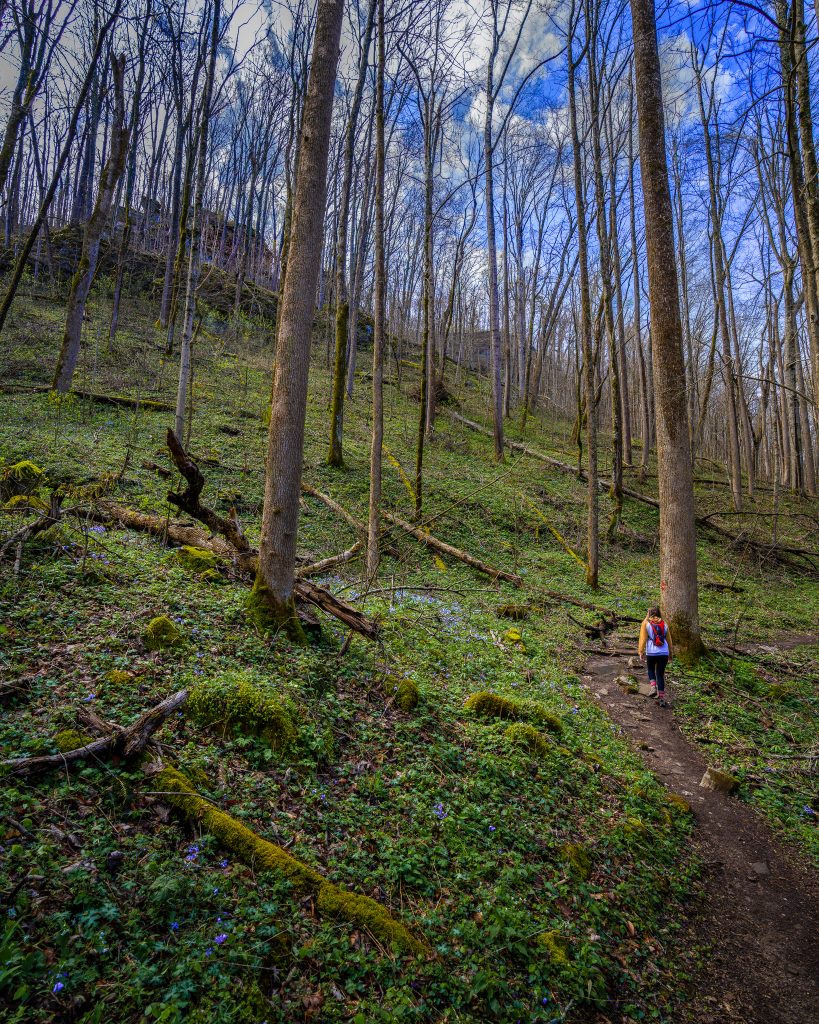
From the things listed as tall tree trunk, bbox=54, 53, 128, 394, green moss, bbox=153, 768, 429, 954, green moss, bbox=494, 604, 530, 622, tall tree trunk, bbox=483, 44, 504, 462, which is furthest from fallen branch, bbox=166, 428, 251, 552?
tall tree trunk, bbox=483, 44, 504, 462

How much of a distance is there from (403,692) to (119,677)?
8.21 feet

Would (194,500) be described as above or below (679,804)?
above

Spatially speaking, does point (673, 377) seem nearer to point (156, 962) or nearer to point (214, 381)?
point (156, 962)

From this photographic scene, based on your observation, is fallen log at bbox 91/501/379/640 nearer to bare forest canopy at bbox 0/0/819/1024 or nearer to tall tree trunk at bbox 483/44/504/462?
bare forest canopy at bbox 0/0/819/1024

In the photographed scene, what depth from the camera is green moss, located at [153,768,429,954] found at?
2609mm

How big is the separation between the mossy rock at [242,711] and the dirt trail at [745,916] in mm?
2986

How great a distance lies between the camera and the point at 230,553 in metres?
6.63

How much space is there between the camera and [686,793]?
4.82m

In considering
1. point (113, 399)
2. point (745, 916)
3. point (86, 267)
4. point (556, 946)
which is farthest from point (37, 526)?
point (86, 267)

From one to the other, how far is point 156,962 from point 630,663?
7.35m

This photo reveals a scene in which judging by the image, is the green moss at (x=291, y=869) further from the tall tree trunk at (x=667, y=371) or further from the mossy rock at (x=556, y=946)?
the tall tree trunk at (x=667, y=371)

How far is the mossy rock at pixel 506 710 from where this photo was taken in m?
5.14

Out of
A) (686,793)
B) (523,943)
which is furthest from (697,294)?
(523,943)

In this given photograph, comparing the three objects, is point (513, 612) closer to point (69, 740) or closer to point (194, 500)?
point (194, 500)
